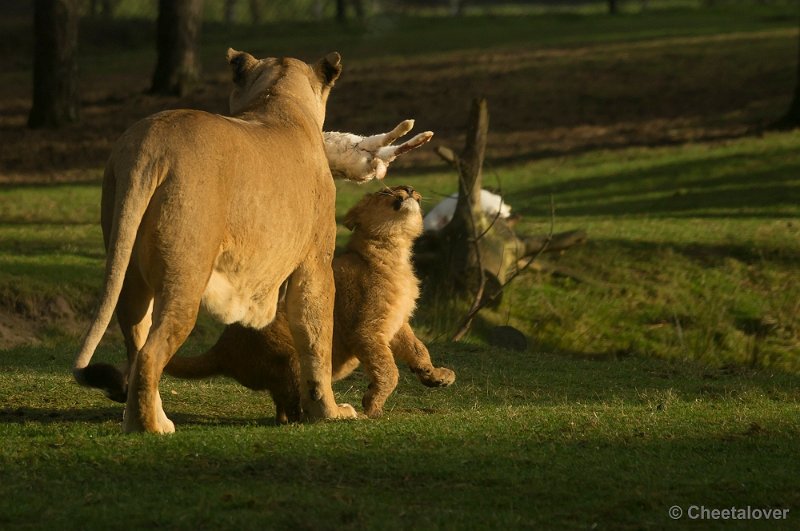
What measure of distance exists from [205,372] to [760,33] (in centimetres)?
2762

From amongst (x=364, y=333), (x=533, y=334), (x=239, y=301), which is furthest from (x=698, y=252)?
(x=239, y=301)

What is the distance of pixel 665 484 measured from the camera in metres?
6.55

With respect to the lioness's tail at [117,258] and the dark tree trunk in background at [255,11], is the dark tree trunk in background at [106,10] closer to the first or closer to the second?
the dark tree trunk in background at [255,11]

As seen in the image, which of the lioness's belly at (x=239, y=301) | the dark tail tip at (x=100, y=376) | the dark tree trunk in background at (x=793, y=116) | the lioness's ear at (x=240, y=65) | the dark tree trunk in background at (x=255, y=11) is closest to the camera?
the dark tail tip at (x=100, y=376)

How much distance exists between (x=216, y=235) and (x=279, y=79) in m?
1.85

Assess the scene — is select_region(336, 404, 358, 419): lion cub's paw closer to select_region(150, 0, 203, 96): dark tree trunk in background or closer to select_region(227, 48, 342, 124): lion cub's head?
select_region(227, 48, 342, 124): lion cub's head

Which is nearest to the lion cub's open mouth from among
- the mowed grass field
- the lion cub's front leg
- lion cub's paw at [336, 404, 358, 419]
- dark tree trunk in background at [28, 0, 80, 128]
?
the lion cub's front leg

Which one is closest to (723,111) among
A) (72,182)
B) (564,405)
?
(72,182)

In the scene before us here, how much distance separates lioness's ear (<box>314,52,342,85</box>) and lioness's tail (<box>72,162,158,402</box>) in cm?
228

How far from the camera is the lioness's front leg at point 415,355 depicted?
907 centimetres

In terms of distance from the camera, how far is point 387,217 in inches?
368

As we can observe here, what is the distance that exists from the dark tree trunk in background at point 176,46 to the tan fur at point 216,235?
18.7 meters

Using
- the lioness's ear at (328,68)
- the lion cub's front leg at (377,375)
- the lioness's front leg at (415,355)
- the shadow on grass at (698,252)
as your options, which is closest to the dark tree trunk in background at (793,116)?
A: the shadow on grass at (698,252)

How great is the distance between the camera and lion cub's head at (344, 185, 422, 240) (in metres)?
9.26
